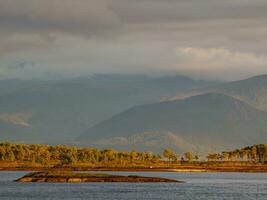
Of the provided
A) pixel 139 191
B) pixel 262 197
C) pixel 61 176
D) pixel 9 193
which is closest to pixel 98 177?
pixel 61 176

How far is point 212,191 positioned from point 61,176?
44.0 m

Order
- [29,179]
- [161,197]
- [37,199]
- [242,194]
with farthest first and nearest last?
1. [29,179]
2. [242,194]
3. [161,197]
4. [37,199]

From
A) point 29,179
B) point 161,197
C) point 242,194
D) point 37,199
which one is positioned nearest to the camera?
point 37,199

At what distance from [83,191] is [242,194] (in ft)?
110

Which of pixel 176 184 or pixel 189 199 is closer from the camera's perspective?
pixel 189 199

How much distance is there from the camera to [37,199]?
14138 cm

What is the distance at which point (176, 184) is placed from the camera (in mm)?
197500

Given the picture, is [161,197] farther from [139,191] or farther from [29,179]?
[29,179]

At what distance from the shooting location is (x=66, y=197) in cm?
14662

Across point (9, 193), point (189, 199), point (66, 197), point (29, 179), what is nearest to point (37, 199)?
point (66, 197)

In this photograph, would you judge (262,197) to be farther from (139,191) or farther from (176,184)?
(176,184)

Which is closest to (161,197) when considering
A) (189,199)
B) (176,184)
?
(189,199)

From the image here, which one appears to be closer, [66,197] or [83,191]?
[66,197]

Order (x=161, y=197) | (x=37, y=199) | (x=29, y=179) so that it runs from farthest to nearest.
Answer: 1. (x=29, y=179)
2. (x=161, y=197)
3. (x=37, y=199)
